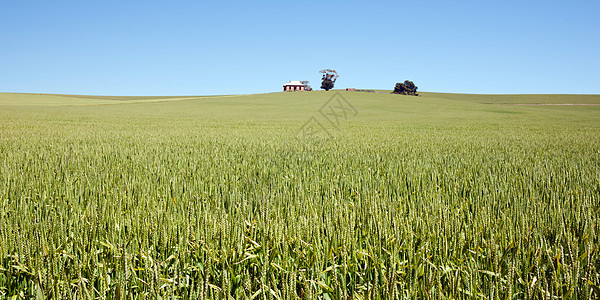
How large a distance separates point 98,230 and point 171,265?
66 cm

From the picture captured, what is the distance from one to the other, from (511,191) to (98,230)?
358 cm

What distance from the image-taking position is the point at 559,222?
257 centimetres

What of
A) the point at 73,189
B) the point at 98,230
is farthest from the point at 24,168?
Result: the point at 98,230

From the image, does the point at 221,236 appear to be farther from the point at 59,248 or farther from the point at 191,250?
the point at 59,248

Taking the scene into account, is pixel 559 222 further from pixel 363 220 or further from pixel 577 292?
pixel 363 220

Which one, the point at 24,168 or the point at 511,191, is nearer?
the point at 511,191

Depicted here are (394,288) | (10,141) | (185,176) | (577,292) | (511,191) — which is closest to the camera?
(394,288)

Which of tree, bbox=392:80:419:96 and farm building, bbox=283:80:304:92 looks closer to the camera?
tree, bbox=392:80:419:96

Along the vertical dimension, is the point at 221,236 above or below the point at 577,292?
above

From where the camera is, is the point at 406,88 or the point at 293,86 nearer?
the point at 406,88

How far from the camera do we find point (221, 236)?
2041 mm

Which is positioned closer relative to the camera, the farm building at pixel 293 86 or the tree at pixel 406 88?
the tree at pixel 406 88

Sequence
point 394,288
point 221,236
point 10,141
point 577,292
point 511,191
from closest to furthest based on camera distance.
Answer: point 394,288
point 577,292
point 221,236
point 511,191
point 10,141

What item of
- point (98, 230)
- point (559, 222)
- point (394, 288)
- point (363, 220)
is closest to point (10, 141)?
point (98, 230)
